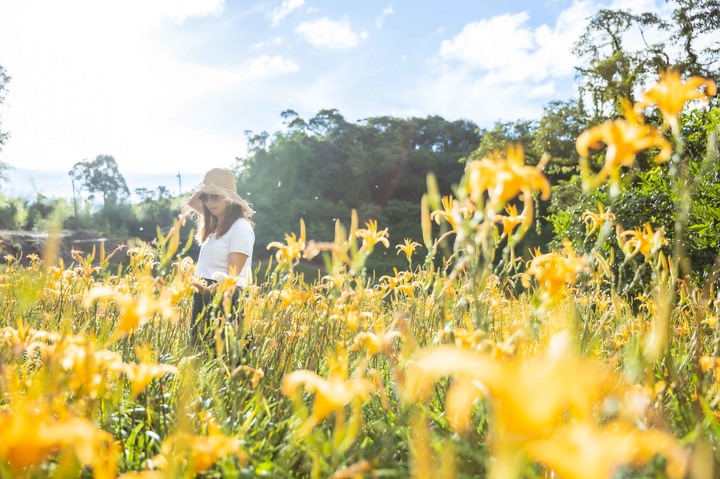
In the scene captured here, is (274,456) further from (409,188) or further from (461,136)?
(461,136)

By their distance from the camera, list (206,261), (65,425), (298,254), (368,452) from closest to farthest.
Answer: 1. (65,425)
2. (368,452)
3. (298,254)
4. (206,261)

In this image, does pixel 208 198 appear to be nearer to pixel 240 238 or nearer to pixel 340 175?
pixel 240 238

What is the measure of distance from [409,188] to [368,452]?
2345cm

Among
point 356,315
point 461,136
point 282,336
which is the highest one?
point 461,136

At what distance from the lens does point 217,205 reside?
3.45 meters

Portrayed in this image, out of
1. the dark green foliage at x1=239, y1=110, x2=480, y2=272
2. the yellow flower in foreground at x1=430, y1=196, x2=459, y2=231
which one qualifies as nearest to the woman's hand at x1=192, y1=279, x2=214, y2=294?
the yellow flower in foreground at x1=430, y1=196, x2=459, y2=231

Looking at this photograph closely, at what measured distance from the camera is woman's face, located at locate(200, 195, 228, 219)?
3.44 metres

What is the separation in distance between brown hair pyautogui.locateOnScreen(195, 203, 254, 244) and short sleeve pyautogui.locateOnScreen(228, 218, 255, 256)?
0.13 m

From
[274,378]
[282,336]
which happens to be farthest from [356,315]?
[282,336]

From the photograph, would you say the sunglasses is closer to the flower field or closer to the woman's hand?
the woman's hand

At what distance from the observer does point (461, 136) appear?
28.0 meters

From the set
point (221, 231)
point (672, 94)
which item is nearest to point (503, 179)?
point (672, 94)

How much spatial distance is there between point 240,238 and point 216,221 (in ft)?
1.80

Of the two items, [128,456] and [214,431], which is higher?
[214,431]
